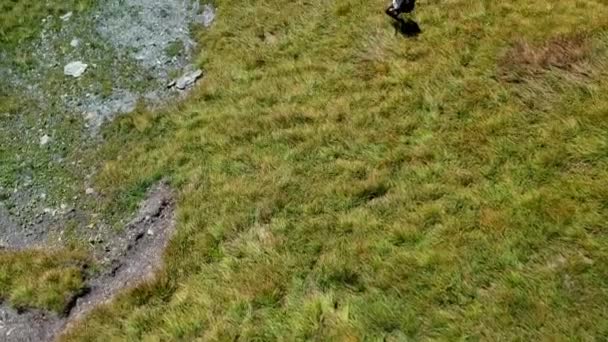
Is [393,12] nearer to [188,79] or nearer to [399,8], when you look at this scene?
[399,8]

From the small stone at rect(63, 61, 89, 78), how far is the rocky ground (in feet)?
0.12

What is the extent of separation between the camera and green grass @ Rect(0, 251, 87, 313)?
44.2ft

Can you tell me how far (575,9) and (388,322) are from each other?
9.63 meters

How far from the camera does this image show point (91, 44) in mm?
19062

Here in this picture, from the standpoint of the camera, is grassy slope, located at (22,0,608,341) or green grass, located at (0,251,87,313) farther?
green grass, located at (0,251,87,313)

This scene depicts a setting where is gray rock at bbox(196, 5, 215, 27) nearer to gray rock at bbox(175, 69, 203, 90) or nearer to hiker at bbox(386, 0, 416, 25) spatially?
gray rock at bbox(175, 69, 203, 90)

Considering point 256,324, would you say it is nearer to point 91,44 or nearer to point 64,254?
point 64,254

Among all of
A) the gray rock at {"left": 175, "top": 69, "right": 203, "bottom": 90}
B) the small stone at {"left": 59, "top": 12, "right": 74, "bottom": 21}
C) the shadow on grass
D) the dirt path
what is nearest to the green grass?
the dirt path

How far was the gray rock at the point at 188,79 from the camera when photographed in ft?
57.4

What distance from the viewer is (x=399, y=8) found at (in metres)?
17.1

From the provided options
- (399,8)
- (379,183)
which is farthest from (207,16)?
(379,183)

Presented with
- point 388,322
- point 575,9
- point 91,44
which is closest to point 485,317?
point 388,322

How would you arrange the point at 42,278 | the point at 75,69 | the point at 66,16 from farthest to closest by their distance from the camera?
the point at 66,16
the point at 75,69
the point at 42,278

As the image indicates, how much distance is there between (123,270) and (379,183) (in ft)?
17.7
